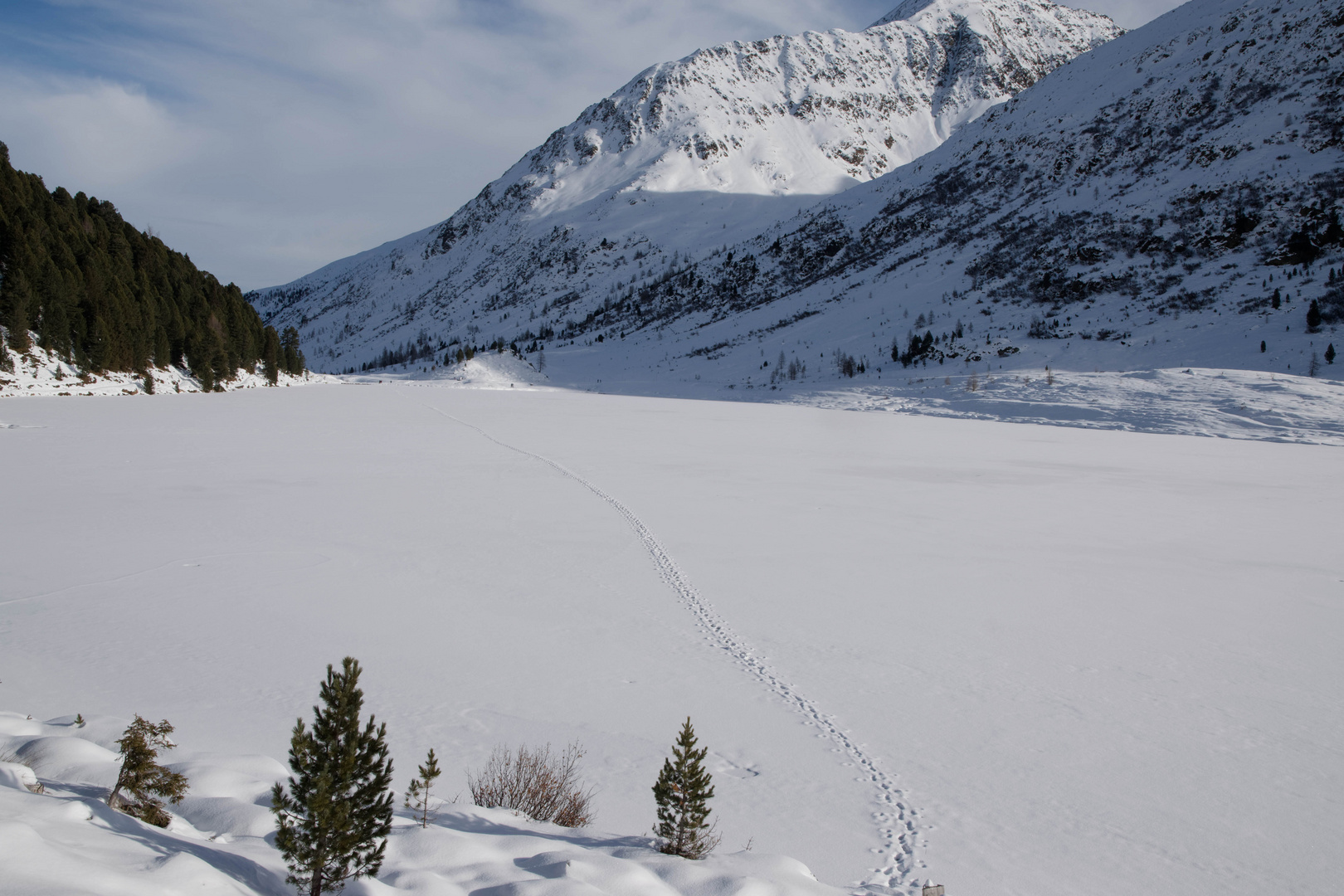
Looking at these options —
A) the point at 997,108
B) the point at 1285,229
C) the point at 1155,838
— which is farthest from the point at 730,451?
the point at 997,108

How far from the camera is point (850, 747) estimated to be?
204 inches

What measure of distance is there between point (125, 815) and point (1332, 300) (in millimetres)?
49722

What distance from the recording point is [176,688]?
5.79 metres

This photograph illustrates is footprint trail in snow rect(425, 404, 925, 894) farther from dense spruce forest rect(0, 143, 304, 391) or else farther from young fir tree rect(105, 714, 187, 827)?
dense spruce forest rect(0, 143, 304, 391)

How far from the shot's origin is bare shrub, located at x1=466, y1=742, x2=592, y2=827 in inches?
169

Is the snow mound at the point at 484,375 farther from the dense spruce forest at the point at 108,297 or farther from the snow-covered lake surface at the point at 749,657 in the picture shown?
the snow-covered lake surface at the point at 749,657

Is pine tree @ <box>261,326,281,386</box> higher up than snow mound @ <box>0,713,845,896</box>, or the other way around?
pine tree @ <box>261,326,281,386</box>

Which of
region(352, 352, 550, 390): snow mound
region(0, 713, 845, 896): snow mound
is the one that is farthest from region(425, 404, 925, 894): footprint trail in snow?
region(352, 352, 550, 390): snow mound

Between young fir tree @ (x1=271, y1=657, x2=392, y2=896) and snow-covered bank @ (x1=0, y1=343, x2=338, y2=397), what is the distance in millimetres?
41507

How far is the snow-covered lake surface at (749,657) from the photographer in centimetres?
404

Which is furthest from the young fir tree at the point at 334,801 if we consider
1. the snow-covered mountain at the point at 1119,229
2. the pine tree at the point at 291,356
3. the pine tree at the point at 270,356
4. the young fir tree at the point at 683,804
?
the pine tree at the point at 291,356

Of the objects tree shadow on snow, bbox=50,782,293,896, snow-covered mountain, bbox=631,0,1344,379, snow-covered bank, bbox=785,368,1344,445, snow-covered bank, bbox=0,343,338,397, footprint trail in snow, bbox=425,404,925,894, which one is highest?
snow-covered mountain, bbox=631,0,1344,379

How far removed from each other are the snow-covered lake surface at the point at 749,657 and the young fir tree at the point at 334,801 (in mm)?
271

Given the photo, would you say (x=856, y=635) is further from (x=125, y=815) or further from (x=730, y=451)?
(x=730, y=451)
